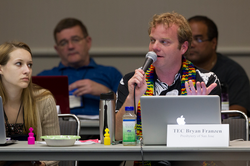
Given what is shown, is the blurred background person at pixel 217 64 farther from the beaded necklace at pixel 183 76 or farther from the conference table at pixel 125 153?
the conference table at pixel 125 153

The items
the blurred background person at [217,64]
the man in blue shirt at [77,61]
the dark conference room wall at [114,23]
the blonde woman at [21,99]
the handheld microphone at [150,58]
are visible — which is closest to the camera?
the handheld microphone at [150,58]

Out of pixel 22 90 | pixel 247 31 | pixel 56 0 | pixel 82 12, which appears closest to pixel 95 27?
pixel 82 12

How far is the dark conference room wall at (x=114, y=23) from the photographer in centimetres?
433

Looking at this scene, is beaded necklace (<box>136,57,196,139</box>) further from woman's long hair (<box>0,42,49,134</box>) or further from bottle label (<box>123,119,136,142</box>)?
woman's long hair (<box>0,42,49,134</box>)

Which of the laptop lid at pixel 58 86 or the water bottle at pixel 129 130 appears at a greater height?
the laptop lid at pixel 58 86

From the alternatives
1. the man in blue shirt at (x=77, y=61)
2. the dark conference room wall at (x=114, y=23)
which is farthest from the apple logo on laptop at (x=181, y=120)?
the dark conference room wall at (x=114, y=23)

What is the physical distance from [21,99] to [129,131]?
0.79m

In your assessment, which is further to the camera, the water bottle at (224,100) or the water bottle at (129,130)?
the water bottle at (224,100)

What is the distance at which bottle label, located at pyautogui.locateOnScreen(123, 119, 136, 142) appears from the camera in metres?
1.44

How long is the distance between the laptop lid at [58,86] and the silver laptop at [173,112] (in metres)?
1.34

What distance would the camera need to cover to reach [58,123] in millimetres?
1978

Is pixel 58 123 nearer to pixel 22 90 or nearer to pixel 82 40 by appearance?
pixel 22 90

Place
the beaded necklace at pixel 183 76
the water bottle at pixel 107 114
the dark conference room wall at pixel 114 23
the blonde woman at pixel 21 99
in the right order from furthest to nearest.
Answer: the dark conference room wall at pixel 114 23 → the beaded necklace at pixel 183 76 → the blonde woman at pixel 21 99 → the water bottle at pixel 107 114

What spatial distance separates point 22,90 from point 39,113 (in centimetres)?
16
